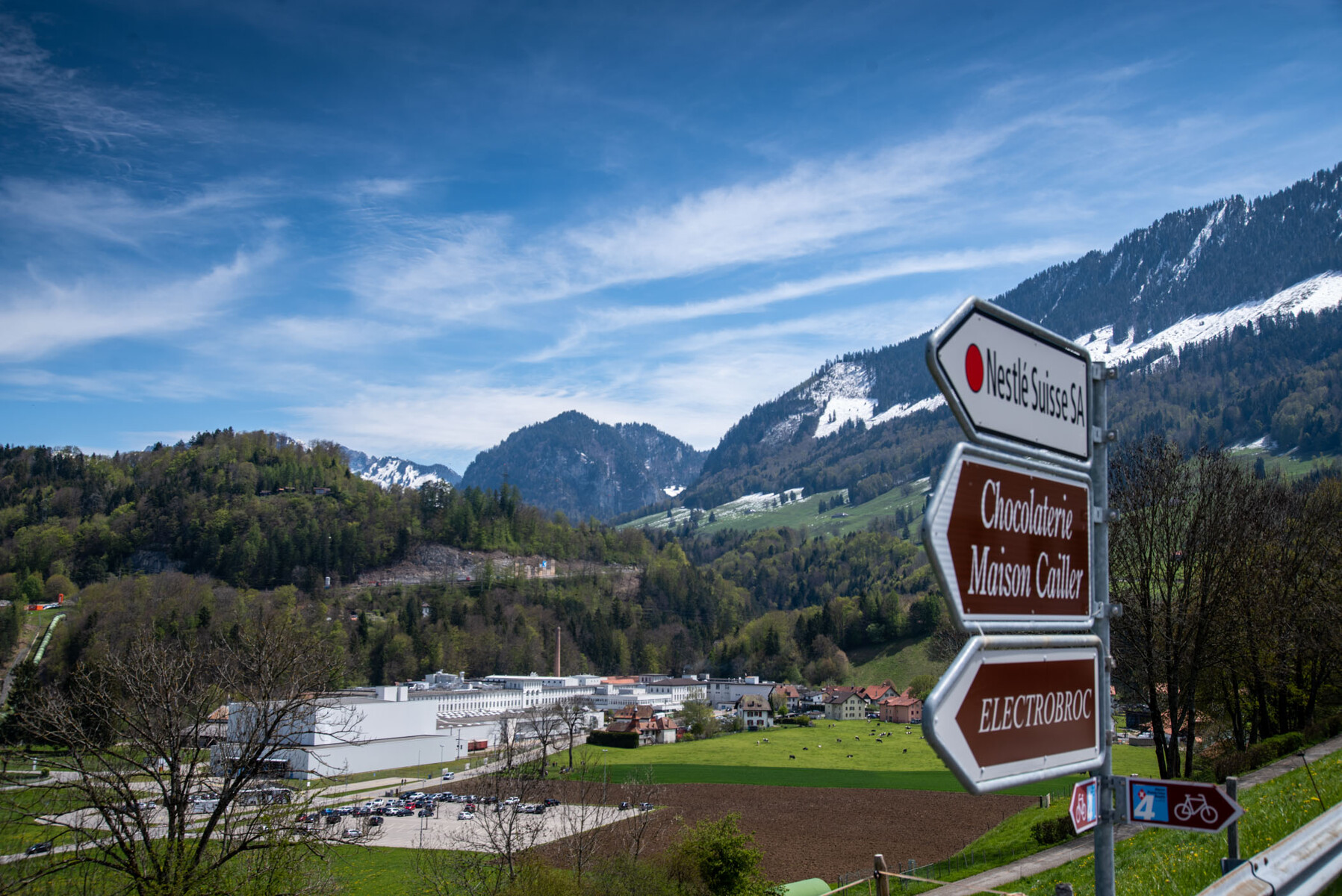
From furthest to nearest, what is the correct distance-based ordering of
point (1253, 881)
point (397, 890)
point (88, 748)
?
1. point (397, 890)
2. point (88, 748)
3. point (1253, 881)

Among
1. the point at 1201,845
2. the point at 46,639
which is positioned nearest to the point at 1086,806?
the point at 1201,845

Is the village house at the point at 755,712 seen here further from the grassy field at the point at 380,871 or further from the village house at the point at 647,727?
the grassy field at the point at 380,871

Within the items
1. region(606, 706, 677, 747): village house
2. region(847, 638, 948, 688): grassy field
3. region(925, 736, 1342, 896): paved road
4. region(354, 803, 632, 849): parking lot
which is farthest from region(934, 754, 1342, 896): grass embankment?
region(847, 638, 948, 688): grassy field

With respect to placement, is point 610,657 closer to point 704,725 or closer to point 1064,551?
point 704,725

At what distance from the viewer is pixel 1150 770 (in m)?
48.7

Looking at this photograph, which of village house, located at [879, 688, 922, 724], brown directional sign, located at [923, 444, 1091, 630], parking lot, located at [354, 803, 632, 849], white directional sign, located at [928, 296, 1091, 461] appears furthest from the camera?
village house, located at [879, 688, 922, 724]

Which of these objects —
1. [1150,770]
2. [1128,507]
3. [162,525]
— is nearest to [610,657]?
[162,525]

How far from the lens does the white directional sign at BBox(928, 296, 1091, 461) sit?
3.37m

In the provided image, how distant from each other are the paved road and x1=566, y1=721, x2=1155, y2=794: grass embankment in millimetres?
25641

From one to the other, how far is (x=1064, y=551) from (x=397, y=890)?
40.0 m

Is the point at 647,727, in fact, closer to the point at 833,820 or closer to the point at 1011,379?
the point at 833,820

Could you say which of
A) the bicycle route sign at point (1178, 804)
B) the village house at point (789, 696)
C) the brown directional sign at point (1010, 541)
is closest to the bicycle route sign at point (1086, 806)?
the bicycle route sign at point (1178, 804)

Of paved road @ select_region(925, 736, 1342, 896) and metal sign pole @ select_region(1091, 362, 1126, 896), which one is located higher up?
metal sign pole @ select_region(1091, 362, 1126, 896)

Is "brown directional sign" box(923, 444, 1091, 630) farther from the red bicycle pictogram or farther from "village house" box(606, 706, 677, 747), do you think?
"village house" box(606, 706, 677, 747)
